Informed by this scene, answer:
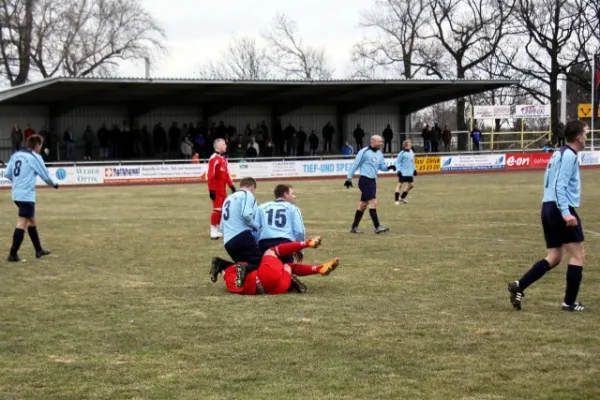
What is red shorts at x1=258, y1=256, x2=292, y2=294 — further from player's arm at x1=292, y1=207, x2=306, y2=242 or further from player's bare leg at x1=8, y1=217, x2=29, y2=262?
player's bare leg at x1=8, y1=217, x2=29, y2=262

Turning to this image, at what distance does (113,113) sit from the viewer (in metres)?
47.4

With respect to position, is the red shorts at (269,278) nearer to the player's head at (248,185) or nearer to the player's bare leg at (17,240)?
the player's head at (248,185)

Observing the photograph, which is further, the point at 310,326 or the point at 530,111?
the point at 530,111

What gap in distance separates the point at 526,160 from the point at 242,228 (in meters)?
36.7

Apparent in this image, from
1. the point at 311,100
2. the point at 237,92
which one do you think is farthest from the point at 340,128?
the point at 237,92

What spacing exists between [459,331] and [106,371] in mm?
3033

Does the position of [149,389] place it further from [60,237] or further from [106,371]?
[60,237]

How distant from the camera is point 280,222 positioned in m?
9.84

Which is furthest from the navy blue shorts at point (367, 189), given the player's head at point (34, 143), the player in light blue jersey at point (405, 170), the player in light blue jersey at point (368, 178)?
the player in light blue jersey at point (405, 170)

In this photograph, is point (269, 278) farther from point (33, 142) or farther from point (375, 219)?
point (375, 219)

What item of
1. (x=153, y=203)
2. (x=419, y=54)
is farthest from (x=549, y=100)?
(x=153, y=203)

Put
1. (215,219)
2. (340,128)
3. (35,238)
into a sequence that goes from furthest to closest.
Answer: (340,128) < (215,219) < (35,238)

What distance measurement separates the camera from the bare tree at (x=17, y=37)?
55156mm

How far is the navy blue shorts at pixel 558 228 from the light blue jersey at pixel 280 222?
286 centimetres
